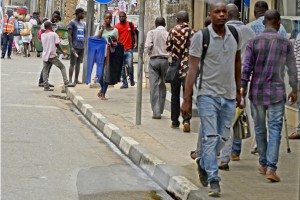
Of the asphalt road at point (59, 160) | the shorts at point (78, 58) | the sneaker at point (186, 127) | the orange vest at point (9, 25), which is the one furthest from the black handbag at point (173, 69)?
the orange vest at point (9, 25)

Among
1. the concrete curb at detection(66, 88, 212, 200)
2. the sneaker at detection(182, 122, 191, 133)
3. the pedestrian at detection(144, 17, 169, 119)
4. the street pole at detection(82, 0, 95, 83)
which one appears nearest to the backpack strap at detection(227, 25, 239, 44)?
the concrete curb at detection(66, 88, 212, 200)

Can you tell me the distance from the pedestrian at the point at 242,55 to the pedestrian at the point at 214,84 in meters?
1.03

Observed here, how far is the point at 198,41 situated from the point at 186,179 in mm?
1548

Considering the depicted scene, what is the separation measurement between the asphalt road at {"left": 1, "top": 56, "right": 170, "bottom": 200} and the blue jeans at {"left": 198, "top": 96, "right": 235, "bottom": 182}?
2.85 ft

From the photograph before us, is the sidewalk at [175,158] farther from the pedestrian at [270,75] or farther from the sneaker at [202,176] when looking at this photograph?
the pedestrian at [270,75]

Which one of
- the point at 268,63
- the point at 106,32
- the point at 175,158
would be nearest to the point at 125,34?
the point at 106,32

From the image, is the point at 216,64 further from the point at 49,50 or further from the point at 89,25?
the point at 89,25

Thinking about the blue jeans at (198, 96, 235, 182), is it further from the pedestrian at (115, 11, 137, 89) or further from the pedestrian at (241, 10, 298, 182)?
the pedestrian at (115, 11, 137, 89)

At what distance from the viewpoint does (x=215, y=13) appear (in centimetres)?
758

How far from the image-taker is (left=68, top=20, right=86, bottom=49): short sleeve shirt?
61.3 ft

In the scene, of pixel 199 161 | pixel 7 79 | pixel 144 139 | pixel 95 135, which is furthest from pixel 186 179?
pixel 7 79

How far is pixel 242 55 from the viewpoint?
9.20 m

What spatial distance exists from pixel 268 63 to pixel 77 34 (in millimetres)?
10893

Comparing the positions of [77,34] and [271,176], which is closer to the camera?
[271,176]
